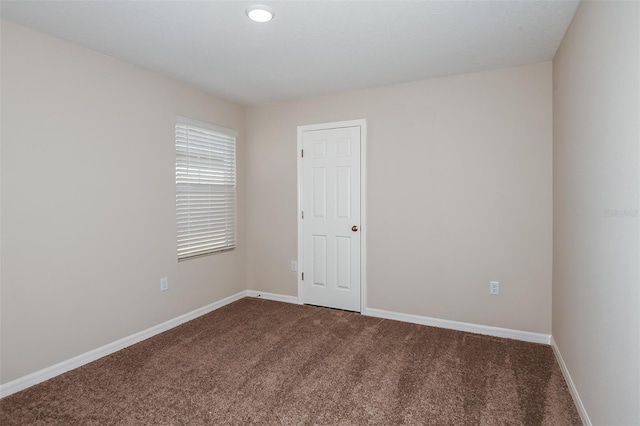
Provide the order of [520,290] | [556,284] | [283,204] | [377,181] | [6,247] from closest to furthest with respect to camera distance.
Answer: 1. [6,247]
2. [556,284]
3. [520,290]
4. [377,181]
5. [283,204]

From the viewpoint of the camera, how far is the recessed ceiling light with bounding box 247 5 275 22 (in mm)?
2180

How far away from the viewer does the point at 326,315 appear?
385 centimetres

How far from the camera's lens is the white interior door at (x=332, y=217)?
3922 millimetres

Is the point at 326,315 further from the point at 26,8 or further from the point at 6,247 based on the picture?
the point at 26,8

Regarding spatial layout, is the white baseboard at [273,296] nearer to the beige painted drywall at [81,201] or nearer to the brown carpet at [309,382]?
the brown carpet at [309,382]

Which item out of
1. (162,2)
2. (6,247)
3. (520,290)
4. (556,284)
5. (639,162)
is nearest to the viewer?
(639,162)

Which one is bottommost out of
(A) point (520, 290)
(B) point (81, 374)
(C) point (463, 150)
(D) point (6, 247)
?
(B) point (81, 374)

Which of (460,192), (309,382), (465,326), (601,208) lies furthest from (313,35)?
(465,326)

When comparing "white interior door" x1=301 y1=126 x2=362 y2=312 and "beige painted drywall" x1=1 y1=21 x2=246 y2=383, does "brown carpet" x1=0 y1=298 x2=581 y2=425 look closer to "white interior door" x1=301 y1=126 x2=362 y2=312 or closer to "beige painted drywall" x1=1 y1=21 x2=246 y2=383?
"beige painted drywall" x1=1 y1=21 x2=246 y2=383

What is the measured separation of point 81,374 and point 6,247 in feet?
3.35

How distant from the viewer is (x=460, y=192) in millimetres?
3381

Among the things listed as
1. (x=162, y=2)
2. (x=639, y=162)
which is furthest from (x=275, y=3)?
(x=639, y=162)

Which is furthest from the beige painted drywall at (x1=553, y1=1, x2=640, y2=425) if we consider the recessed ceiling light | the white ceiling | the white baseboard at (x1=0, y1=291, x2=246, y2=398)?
the white baseboard at (x1=0, y1=291, x2=246, y2=398)

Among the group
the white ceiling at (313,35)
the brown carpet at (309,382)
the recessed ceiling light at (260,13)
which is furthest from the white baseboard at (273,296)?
the recessed ceiling light at (260,13)
